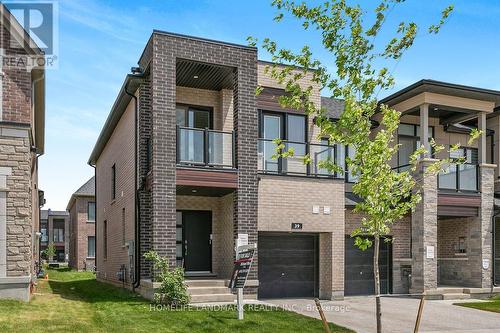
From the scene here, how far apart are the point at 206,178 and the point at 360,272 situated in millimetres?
7588

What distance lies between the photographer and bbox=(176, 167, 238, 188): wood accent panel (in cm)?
1491

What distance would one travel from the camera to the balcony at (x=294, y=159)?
674 inches

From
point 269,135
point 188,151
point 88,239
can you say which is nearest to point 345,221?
point 269,135

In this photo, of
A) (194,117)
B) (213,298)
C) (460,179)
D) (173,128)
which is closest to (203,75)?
(194,117)

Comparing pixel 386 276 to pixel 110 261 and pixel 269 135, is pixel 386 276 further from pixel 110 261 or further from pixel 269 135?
pixel 110 261

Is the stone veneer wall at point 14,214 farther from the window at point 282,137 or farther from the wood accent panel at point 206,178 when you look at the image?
the window at point 282,137

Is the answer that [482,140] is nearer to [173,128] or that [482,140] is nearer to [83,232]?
[173,128]

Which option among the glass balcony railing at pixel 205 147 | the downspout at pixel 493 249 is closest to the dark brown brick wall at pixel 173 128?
the glass balcony railing at pixel 205 147

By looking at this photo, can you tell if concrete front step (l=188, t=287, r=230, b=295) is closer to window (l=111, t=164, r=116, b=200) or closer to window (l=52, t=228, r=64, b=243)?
window (l=111, t=164, r=116, b=200)

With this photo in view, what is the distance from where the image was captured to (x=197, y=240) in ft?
56.1

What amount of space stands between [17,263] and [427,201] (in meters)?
13.5

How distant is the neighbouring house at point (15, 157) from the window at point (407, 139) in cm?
1392

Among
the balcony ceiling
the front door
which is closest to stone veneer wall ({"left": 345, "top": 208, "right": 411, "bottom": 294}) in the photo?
the front door

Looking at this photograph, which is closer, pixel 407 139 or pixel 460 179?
pixel 460 179
